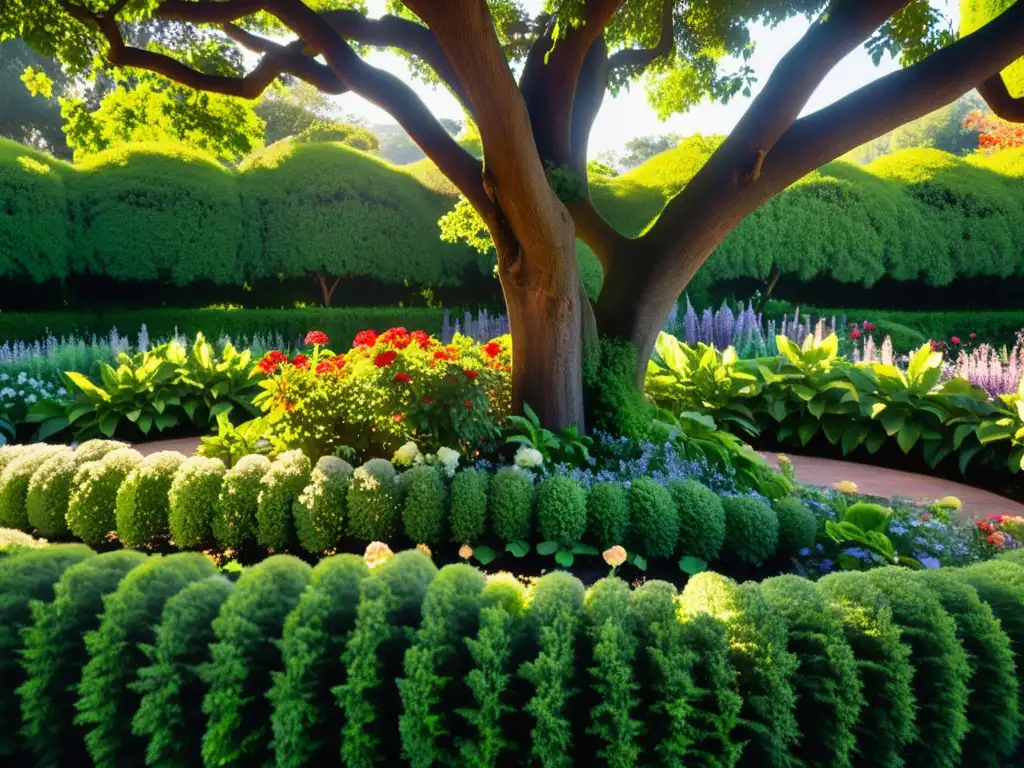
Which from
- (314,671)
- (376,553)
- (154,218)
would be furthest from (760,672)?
(154,218)

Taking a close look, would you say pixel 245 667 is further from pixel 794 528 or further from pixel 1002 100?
pixel 1002 100

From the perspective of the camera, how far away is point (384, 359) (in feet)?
14.3

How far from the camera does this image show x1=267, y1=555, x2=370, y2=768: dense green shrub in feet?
6.37

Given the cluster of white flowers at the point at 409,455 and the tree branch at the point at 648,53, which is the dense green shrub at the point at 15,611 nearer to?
the cluster of white flowers at the point at 409,455

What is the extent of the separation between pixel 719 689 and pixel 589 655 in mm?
363

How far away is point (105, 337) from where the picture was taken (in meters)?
11.0

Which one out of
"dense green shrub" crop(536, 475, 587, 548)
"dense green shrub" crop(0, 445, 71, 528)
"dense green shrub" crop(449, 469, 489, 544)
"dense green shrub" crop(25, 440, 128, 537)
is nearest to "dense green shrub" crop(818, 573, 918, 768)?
"dense green shrub" crop(536, 475, 587, 548)

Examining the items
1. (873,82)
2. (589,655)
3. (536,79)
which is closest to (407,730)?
(589,655)

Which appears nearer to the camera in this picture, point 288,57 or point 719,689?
point 719,689

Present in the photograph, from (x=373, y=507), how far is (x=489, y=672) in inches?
81.0

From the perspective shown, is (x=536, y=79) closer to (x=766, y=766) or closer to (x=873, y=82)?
(x=873, y=82)

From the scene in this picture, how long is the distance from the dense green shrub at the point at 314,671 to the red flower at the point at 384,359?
2.22 metres

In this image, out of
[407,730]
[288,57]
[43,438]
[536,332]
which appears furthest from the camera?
[43,438]

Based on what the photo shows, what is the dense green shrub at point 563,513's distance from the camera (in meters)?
3.85
